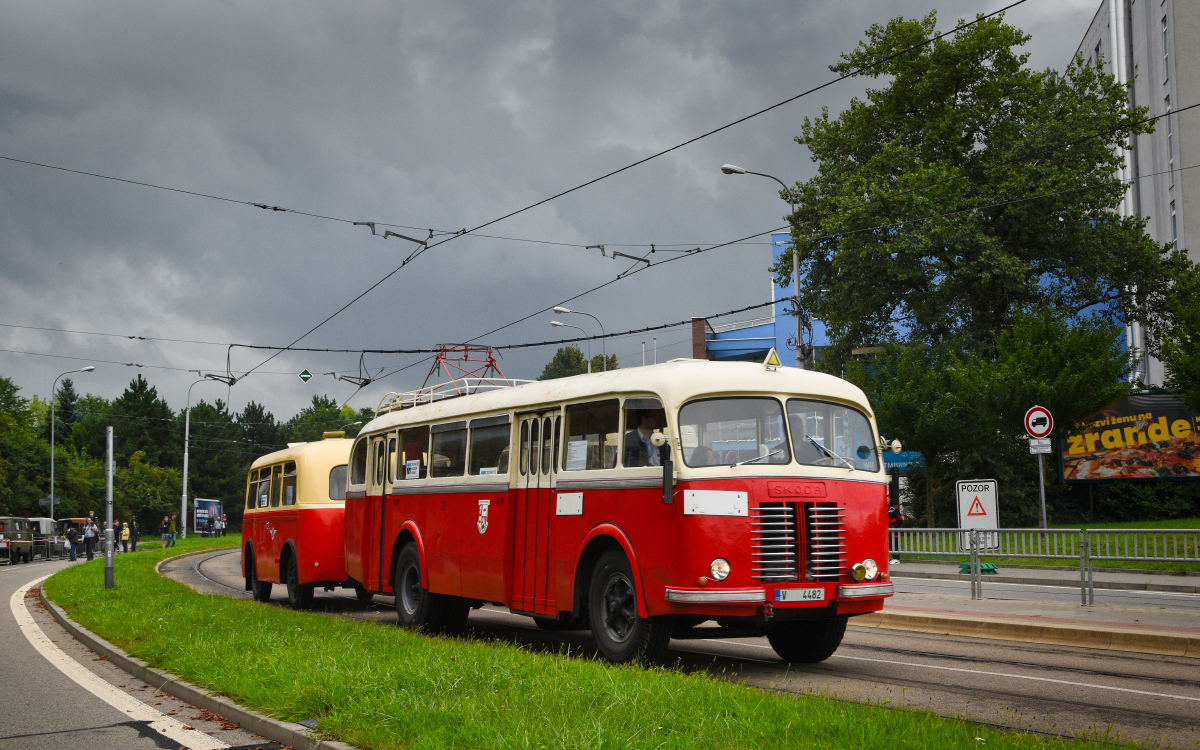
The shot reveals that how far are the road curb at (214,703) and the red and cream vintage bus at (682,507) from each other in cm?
341

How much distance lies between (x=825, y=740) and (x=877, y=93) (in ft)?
115

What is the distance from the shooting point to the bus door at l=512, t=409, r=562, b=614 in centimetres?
1109

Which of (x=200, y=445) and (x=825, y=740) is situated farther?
(x=200, y=445)

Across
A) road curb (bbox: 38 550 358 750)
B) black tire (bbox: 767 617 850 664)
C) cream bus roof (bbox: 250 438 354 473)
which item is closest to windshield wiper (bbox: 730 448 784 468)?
black tire (bbox: 767 617 850 664)

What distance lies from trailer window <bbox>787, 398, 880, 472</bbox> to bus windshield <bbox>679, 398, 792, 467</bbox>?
17 cm

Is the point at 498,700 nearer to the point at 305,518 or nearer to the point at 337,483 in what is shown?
the point at 305,518

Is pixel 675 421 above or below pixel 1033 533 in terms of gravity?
above

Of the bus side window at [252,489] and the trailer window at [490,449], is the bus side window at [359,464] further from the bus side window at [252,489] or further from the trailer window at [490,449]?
the bus side window at [252,489]

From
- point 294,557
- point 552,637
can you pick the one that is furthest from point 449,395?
point 294,557

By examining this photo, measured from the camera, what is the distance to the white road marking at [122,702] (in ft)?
23.6

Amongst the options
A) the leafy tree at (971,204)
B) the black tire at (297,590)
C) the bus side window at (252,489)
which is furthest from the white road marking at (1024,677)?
the leafy tree at (971,204)

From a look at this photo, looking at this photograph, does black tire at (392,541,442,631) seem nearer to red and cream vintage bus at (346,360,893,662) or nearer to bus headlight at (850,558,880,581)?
red and cream vintage bus at (346,360,893,662)

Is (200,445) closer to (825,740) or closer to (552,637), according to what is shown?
(552,637)

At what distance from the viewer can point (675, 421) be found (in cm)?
968
